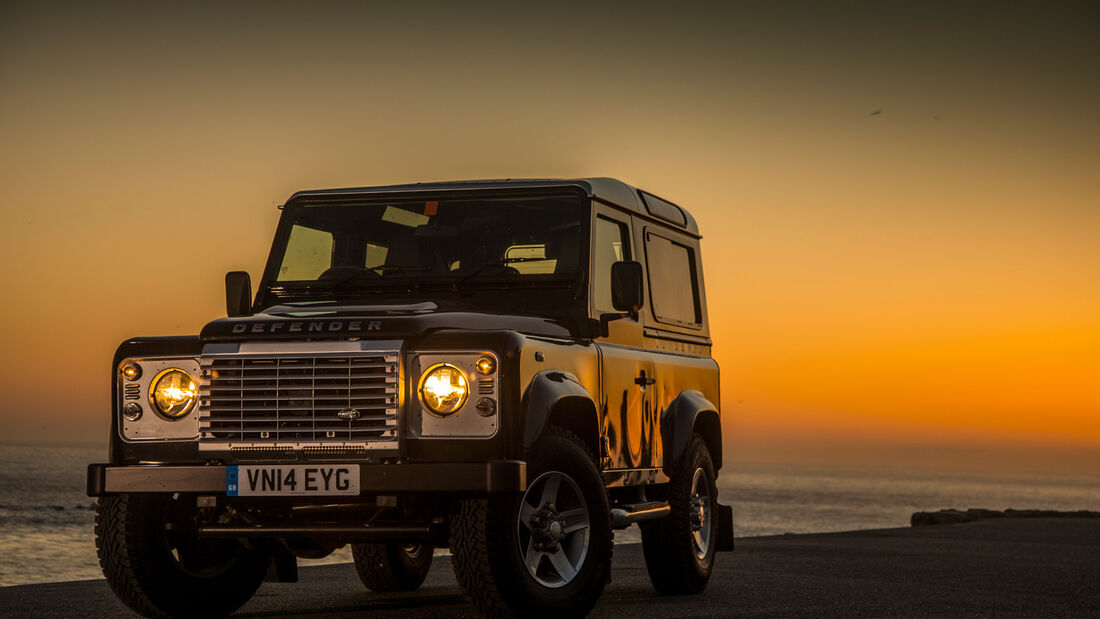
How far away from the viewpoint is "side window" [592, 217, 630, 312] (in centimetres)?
927

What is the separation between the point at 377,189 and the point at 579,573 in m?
3.15

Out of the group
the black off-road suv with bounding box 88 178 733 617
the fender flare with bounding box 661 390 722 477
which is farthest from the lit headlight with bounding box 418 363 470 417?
the fender flare with bounding box 661 390 722 477

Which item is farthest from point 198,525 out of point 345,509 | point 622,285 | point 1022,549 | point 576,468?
point 1022,549

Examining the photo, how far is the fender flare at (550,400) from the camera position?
25.0 ft

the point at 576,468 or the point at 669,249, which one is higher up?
the point at 669,249

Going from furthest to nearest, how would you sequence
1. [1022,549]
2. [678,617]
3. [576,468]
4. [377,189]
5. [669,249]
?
[1022,549]
[669,249]
[377,189]
[678,617]
[576,468]

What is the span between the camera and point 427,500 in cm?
782

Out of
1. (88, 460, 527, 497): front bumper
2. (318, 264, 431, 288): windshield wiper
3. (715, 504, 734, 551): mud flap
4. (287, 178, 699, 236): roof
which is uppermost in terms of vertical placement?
(287, 178, 699, 236): roof

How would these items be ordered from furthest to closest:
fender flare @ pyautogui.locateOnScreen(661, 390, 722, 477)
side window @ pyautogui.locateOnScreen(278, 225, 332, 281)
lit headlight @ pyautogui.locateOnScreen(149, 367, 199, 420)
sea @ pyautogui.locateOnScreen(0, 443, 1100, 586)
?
sea @ pyautogui.locateOnScreen(0, 443, 1100, 586)
fender flare @ pyautogui.locateOnScreen(661, 390, 722, 477)
side window @ pyautogui.locateOnScreen(278, 225, 332, 281)
lit headlight @ pyautogui.locateOnScreen(149, 367, 199, 420)

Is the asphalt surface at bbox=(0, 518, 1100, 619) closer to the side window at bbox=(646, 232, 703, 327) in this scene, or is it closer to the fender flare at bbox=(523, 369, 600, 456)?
the fender flare at bbox=(523, 369, 600, 456)

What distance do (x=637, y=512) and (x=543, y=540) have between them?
1.62 metres

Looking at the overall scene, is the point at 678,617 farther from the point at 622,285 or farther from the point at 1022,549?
the point at 1022,549

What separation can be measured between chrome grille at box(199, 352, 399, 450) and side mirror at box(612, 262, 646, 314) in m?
1.85

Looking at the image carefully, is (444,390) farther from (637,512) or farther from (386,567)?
(386,567)
